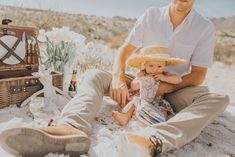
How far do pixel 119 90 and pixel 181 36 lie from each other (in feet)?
2.09

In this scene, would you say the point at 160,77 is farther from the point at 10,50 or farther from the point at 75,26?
the point at 75,26

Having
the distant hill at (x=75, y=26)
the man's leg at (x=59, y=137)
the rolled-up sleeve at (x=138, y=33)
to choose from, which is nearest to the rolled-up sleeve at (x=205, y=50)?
the rolled-up sleeve at (x=138, y=33)

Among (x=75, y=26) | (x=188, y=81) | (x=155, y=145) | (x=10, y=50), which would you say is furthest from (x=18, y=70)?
(x=75, y=26)

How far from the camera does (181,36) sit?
2.97 meters

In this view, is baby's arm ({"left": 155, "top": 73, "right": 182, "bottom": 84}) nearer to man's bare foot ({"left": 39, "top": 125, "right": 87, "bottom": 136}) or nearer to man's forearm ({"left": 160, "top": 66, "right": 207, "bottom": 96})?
man's forearm ({"left": 160, "top": 66, "right": 207, "bottom": 96})

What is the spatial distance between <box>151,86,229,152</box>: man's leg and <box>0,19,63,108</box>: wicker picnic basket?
1140mm

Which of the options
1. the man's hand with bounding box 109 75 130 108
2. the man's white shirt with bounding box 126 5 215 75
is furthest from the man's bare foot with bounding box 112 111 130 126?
the man's white shirt with bounding box 126 5 215 75

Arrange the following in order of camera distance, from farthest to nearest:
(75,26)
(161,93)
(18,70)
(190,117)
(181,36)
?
(75,26) → (18,70) → (181,36) → (161,93) → (190,117)

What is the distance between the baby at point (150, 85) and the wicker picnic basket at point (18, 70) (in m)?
0.74

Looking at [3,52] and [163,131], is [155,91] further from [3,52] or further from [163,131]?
[3,52]

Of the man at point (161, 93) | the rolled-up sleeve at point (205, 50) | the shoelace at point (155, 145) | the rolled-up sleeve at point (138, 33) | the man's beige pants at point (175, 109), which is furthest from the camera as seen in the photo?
the rolled-up sleeve at point (138, 33)

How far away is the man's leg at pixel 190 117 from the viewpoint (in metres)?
2.24

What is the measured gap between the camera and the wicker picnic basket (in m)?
2.96

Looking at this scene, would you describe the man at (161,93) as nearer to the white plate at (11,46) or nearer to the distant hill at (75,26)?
the white plate at (11,46)
